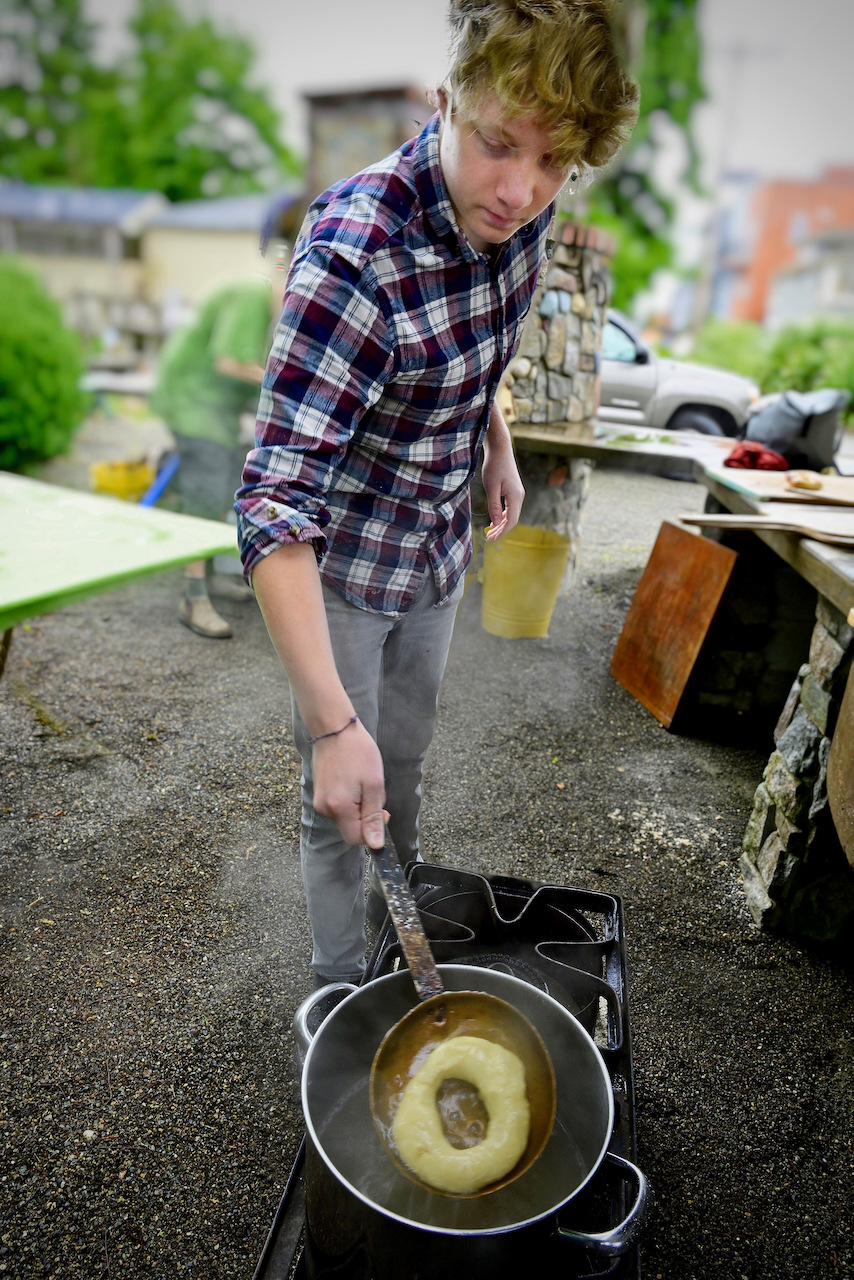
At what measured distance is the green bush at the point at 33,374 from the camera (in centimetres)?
738

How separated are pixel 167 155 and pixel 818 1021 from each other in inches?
148

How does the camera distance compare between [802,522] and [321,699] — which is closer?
[321,699]

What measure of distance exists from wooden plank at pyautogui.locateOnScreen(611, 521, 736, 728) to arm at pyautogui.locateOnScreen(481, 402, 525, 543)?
1.95 meters

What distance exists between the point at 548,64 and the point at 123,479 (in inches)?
219

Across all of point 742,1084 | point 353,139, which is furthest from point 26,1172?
point 353,139

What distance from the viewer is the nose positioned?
3.45ft

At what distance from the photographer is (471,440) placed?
1462 millimetres

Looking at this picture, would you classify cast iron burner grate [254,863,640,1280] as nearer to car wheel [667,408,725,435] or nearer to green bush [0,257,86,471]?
green bush [0,257,86,471]

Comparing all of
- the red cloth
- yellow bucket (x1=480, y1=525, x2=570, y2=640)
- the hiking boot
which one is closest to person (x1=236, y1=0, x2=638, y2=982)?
yellow bucket (x1=480, y1=525, x2=570, y2=640)

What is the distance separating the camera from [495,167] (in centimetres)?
106

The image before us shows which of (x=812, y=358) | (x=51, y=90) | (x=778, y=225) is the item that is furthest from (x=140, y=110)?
(x=778, y=225)

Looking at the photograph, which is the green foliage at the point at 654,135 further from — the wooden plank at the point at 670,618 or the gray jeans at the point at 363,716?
the wooden plank at the point at 670,618

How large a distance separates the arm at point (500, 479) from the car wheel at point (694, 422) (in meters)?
8.15

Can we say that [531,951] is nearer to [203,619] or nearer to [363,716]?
[363,716]
